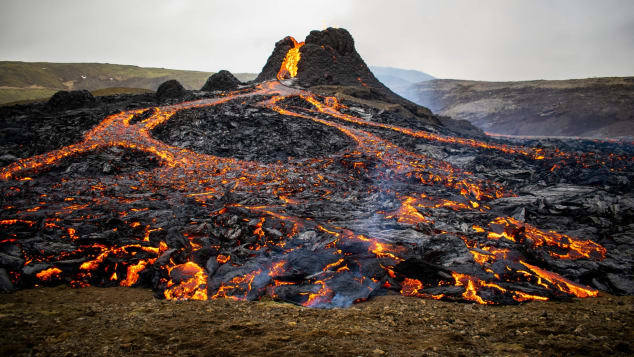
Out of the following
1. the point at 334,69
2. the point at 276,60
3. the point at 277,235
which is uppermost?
the point at 276,60

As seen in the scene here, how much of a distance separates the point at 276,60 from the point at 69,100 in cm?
3435

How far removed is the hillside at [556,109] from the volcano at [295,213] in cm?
4306

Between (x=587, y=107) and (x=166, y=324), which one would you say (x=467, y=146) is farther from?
(x=587, y=107)

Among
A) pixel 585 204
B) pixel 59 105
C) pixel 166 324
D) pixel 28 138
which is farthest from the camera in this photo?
pixel 59 105

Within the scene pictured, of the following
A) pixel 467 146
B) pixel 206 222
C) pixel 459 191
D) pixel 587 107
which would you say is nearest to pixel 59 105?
pixel 206 222

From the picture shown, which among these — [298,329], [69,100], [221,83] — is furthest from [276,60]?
[298,329]

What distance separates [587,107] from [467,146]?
2204 inches

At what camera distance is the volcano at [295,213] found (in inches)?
265

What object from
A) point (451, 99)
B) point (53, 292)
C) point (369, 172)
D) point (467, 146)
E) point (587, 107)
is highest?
point (451, 99)

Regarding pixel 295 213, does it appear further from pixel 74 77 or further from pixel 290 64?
pixel 74 77

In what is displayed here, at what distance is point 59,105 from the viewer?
27734mm

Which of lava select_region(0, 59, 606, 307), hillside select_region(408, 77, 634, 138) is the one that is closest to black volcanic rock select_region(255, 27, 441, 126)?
lava select_region(0, 59, 606, 307)

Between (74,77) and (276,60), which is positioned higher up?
(74,77)

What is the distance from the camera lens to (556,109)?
63344mm
